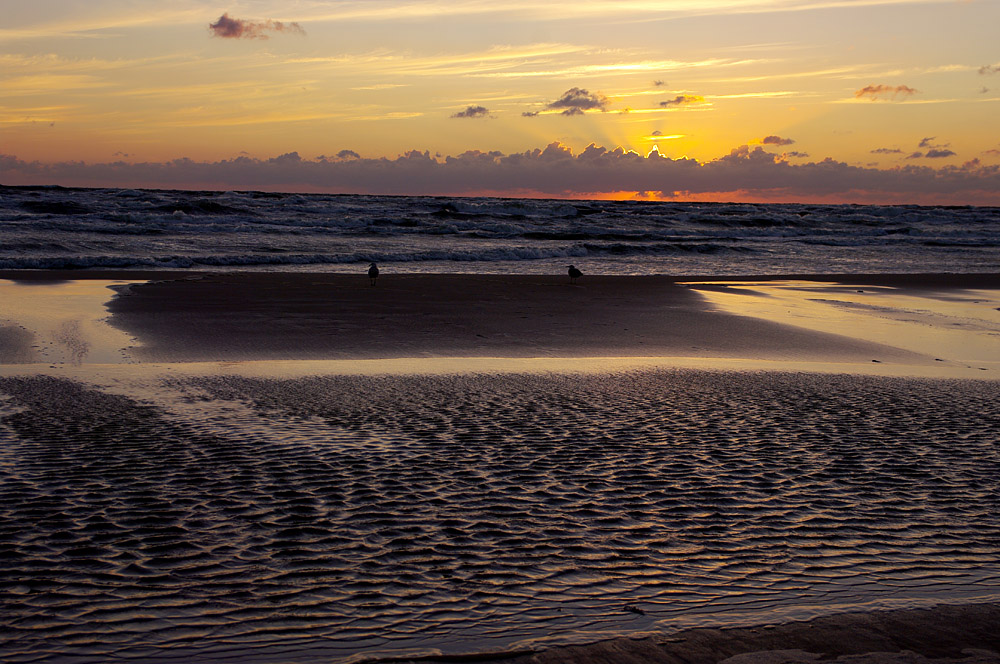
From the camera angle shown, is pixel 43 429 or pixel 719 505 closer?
pixel 719 505

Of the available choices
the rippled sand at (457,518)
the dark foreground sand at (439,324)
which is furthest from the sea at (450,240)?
the rippled sand at (457,518)

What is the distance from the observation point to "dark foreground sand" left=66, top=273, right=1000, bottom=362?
472 inches

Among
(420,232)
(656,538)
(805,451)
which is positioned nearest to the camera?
(656,538)

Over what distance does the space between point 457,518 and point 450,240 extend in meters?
36.7

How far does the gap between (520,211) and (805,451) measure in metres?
60.1

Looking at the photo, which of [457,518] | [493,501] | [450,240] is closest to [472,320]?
[493,501]

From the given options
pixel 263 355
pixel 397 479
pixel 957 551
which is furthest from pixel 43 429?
pixel 957 551

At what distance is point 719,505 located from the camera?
5.41 m

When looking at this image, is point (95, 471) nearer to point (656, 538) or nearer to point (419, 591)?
point (419, 591)

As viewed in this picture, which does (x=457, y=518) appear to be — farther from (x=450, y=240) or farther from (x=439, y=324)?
A: (x=450, y=240)

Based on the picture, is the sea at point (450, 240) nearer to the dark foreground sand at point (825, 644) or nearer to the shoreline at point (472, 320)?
the shoreline at point (472, 320)

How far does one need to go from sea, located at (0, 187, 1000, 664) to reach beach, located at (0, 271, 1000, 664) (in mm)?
24

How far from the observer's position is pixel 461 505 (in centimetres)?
532

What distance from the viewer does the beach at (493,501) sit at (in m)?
3.71
